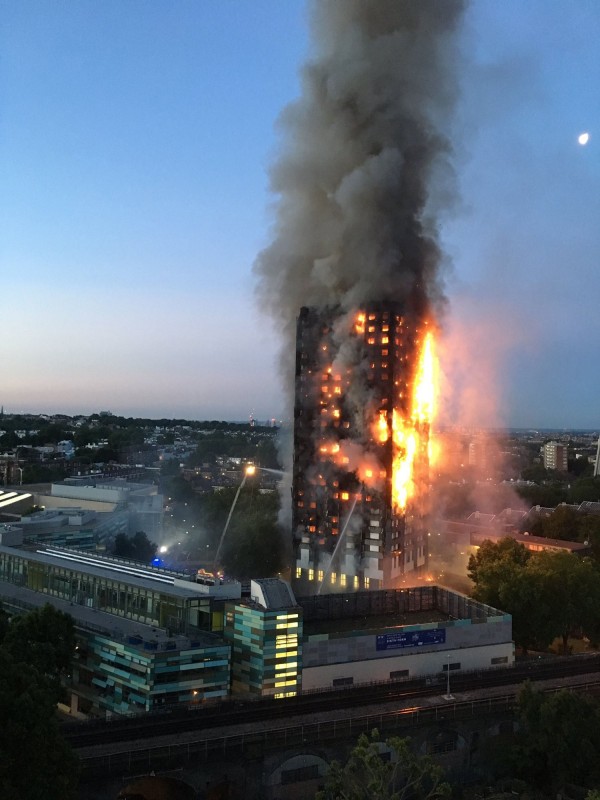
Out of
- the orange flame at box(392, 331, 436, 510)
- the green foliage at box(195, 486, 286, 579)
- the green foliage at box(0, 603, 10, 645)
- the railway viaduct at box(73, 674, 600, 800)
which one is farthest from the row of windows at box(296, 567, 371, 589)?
the green foliage at box(0, 603, 10, 645)

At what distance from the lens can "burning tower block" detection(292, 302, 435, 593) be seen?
237 ft

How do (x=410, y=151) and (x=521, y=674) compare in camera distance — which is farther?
(x=410, y=151)

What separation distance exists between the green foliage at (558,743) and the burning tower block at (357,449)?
34824 mm

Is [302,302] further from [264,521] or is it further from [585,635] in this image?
[585,635]

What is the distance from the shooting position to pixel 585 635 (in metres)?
61.1

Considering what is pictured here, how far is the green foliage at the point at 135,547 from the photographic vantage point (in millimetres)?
86125

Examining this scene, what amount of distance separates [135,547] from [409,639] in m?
46.9

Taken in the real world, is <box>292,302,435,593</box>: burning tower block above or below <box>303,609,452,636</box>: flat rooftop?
above

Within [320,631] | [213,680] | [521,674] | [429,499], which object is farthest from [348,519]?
[213,680]

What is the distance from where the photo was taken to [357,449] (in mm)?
73250

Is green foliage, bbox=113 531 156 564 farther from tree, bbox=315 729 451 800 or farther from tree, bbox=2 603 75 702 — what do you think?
tree, bbox=315 729 451 800

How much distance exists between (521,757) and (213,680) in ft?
55.3

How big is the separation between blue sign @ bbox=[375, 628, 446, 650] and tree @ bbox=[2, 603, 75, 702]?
63.1 ft

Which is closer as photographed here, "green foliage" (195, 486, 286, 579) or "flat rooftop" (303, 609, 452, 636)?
"flat rooftop" (303, 609, 452, 636)
